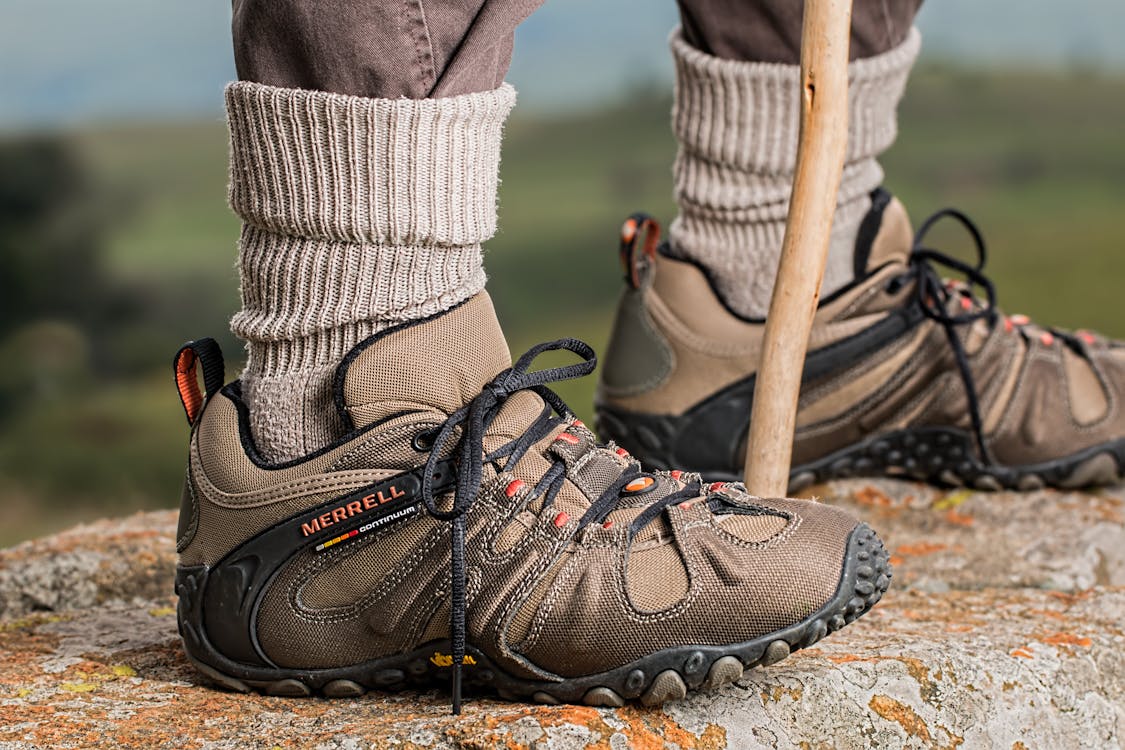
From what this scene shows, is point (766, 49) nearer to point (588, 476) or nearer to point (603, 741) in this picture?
point (588, 476)

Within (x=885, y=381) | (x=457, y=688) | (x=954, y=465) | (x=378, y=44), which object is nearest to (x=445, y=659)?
(x=457, y=688)

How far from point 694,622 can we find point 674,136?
1.21 metres

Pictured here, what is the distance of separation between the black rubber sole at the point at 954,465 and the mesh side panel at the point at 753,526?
3.41 ft

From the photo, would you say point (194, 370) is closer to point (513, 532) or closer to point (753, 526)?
point (513, 532)

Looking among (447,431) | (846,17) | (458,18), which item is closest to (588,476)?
(447,431)

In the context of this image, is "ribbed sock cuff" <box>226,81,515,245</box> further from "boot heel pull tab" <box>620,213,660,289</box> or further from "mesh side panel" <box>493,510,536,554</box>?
"boot heel pull tab" <box>620,213,660,289</box>

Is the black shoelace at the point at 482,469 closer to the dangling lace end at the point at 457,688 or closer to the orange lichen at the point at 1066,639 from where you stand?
the dangling lace end at the point at 457,688

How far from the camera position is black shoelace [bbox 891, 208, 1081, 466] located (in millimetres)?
2459

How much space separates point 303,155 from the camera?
1.47 metres

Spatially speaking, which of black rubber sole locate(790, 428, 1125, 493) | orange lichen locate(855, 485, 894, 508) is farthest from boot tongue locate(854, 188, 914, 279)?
orange lichen locate(855, 485, 894, 508)

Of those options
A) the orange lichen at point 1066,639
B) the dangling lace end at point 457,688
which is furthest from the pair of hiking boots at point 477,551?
the orange lichen at point 1066,639

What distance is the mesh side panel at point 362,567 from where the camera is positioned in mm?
1481

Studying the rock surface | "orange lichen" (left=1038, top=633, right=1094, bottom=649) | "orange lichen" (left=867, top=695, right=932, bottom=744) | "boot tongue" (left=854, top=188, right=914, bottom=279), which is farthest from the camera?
"boot tongue" (left=854, top=188, right=914, bottom=279)

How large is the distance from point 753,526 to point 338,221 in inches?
23.0
